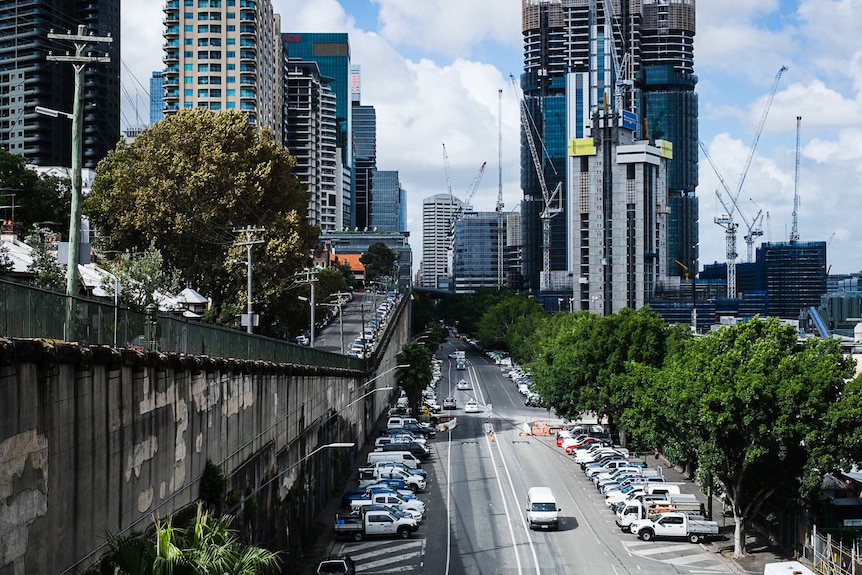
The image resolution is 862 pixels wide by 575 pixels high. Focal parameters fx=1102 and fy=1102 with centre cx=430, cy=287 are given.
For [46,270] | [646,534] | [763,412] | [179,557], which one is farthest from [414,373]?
[179,557]

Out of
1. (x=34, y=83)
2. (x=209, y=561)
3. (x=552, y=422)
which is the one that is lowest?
(x=552, y=422)

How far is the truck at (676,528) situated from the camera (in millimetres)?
52938

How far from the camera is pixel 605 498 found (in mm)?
65125

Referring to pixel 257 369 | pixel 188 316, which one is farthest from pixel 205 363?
pixel 188 316

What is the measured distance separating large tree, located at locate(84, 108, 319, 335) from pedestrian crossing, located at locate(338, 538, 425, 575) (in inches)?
1148

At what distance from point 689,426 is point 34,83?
4585 inches

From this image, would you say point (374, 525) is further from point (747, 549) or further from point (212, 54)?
point (212, 54)

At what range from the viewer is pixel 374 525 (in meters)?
53.0

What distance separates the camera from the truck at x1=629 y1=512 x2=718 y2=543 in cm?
5294

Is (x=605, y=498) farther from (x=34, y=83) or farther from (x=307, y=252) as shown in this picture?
(x=34, y=83)

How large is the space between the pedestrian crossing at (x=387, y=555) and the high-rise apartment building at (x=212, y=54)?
4388 inches

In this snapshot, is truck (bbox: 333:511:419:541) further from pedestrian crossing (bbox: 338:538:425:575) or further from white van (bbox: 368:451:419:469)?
white van (bbox: 368:451:419:469)

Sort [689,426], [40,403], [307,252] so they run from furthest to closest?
[307,252] < [689,426] < [40,403]

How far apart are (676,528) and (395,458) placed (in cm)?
2488
